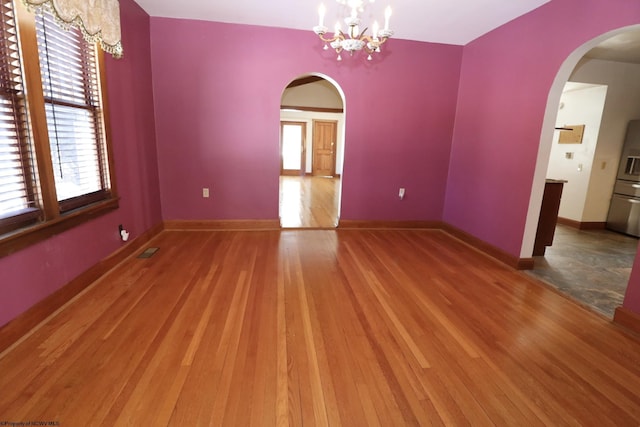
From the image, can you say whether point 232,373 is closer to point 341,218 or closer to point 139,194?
point 139,194

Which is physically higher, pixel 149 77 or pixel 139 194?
pixel 149 77

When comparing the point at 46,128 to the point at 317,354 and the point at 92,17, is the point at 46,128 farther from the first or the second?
the point at 317,354

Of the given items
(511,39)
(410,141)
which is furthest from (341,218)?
(511,39)

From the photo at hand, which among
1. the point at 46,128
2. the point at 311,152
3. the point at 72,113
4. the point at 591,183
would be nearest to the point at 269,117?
the point at 72,113

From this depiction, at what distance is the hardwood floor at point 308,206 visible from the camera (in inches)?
184

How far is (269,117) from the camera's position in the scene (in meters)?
4.00

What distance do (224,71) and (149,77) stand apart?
34.5 inches

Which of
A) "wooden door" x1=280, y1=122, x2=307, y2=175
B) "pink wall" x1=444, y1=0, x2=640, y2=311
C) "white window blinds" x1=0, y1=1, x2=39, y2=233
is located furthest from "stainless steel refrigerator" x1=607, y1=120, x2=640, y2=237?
"wooden door" x1=280, y1=122, x2=307, y2=175

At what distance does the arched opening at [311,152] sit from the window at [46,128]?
2.35m

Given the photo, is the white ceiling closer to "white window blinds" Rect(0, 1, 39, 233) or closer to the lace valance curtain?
the lace valance curtain

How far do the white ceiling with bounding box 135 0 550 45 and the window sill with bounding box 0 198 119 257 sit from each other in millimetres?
2290

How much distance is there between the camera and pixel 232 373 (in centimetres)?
161

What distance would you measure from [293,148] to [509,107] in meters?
8.60

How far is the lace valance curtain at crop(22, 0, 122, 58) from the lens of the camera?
5.98 ft
